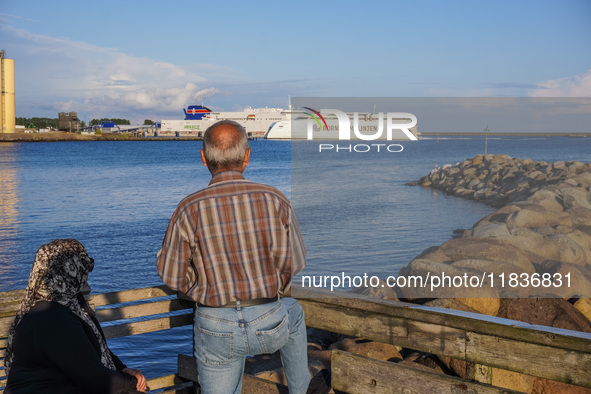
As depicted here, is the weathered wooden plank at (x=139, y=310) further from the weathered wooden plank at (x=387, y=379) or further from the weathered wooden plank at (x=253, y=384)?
the weathered wooden plank at (x=387, y=379)

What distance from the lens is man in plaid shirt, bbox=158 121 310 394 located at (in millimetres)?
2430

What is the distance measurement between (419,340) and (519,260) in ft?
19.6

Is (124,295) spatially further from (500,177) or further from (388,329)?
(500,177)

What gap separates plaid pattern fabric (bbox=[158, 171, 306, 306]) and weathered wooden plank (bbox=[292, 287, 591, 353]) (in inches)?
28.9

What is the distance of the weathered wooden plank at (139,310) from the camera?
11.1 ft

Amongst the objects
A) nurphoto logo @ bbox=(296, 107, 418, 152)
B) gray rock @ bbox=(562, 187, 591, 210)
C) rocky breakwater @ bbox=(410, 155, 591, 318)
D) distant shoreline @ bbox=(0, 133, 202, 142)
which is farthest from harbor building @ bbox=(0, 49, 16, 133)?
gray rock @ bbox=(562, 187, 591, 210)

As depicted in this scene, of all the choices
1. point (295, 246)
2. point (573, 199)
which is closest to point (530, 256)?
point (573, 199)

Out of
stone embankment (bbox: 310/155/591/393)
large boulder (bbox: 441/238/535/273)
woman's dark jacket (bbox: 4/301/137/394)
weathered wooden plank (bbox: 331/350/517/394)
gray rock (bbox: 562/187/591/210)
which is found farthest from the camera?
gray rock (bbox: 562/187/591/210)

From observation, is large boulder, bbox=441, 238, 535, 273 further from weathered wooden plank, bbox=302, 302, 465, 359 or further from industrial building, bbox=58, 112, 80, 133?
industrial building, bbox=58, 112, 80, 133

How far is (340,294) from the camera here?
3.27m

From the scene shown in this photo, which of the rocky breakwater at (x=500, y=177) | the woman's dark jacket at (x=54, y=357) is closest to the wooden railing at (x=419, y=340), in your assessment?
the woman's dark jacket at (x=54, y=357)

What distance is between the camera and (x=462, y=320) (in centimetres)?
272

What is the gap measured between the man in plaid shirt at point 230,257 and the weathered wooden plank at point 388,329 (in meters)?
0.60

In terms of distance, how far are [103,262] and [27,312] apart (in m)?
14.7
